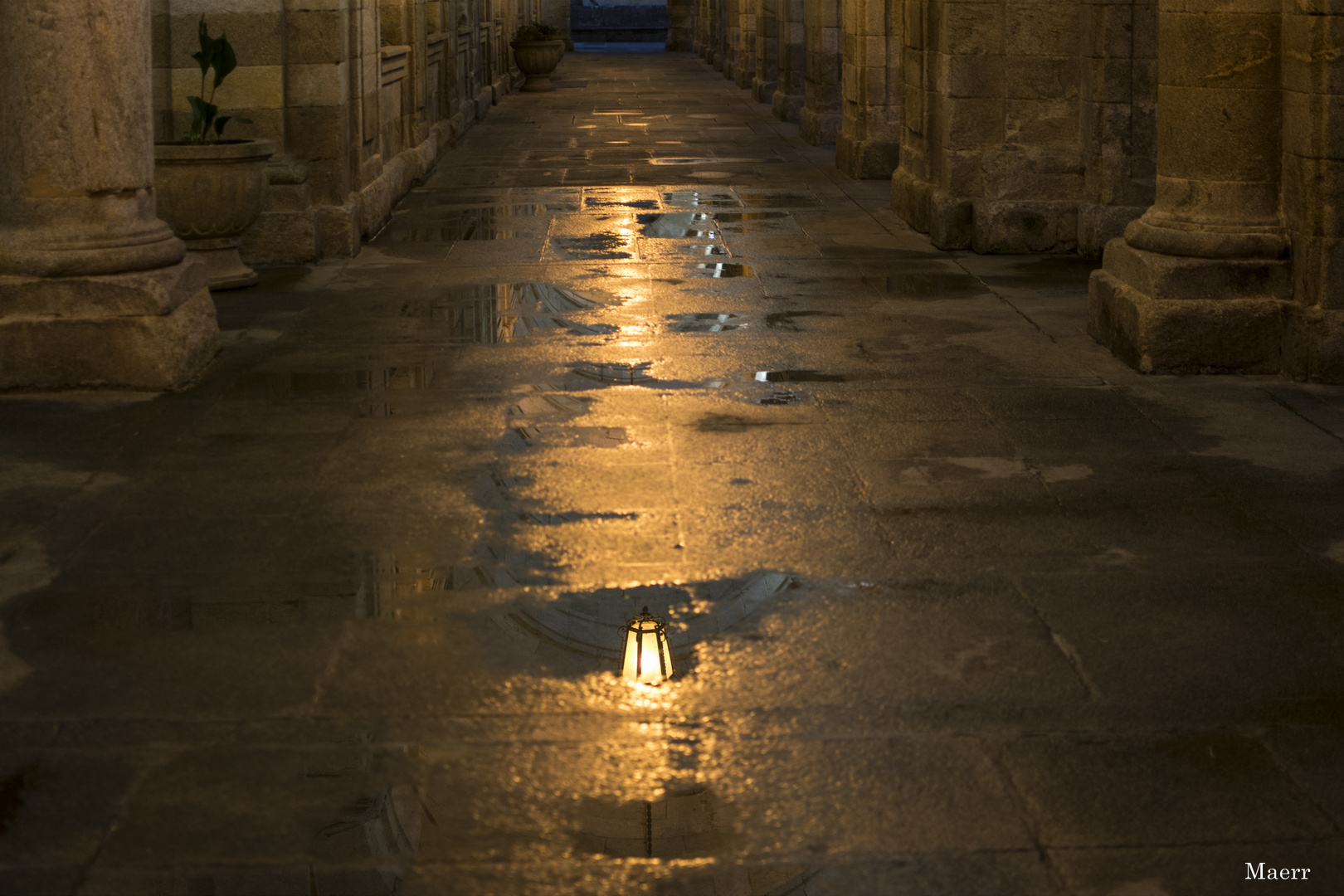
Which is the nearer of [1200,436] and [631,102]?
[1200,436]

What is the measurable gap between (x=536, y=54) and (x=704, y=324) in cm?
1955

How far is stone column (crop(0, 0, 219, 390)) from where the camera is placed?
620 centimetres

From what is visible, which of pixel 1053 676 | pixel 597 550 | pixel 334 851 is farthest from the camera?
pixel 597 550

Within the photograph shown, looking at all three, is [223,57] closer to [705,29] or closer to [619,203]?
[619,203]

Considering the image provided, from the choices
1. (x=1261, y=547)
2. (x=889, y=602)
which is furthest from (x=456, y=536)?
(x=1261, y=547)

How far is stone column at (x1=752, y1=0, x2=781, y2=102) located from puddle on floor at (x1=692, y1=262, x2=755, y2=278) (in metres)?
13.6

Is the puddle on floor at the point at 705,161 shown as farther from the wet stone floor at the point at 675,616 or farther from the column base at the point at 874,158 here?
the wet stone floor at the point at 675,616

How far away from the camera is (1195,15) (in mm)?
6512

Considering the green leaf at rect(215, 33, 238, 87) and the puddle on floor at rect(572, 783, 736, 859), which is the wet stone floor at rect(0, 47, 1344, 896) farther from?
the green leaf at rect(215, 33, 238, 87)

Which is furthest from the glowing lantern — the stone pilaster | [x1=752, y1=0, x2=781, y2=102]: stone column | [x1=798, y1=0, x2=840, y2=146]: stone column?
the stone pilaster

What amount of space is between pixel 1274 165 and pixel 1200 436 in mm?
1666

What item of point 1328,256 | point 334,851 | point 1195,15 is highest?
point 1195,15

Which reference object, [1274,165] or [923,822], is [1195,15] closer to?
[1274,165]

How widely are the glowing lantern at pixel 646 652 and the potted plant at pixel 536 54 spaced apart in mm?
23045
